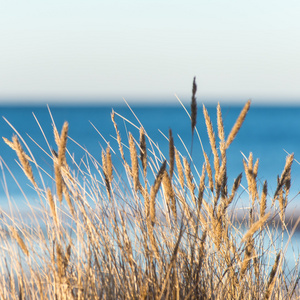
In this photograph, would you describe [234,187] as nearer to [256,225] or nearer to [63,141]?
[256,225]

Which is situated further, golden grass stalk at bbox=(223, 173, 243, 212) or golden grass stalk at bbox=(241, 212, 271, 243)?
golden grass stalk at bbox=(223, 173, 243, 212)

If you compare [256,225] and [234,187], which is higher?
[234,187]

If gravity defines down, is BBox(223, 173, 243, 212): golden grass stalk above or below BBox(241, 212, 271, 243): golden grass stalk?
above

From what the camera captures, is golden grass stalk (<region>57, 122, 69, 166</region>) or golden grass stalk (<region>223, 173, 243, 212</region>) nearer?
golden grass stalk (<region>57, 122, 69, 166</region>)

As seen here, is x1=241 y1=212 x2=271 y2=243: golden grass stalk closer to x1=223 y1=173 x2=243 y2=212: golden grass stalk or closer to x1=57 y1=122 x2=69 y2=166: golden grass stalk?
x1=223 y1=173 x2=243 y2=212: golden grass stalk

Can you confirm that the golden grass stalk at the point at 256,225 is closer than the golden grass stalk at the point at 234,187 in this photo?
Yes

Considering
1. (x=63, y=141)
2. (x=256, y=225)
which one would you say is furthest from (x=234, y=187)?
(x=63, y=141)

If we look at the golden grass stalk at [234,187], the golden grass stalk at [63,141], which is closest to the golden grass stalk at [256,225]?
the golden grass stalk at [234,187]

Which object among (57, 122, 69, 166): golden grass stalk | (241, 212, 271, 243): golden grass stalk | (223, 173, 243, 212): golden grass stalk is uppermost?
(57, 122, 69, 166): golden grass stalk

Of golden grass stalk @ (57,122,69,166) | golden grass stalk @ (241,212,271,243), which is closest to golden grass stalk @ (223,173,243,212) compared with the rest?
golden grass stalk @ (241,212,271,243)

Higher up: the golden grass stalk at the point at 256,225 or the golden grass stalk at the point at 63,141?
the golden grass stalk at the point at 63,141

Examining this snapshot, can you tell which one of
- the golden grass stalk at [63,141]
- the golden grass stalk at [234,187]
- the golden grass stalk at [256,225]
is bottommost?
the golden grass stalk at [256,225]

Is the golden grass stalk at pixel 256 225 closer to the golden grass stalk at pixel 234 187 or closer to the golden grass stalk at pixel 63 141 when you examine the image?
the golden grass stalk at pixel 234 187

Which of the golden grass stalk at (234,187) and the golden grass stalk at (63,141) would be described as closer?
the golden grass stalk at (63,141)
